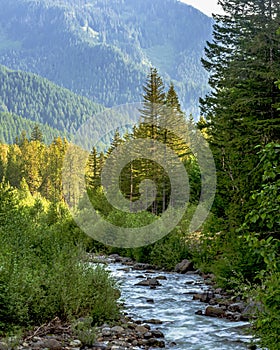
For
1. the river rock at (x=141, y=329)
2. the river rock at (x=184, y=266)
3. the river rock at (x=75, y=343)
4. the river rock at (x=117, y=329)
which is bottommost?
the river rock at (x=141, y=329)

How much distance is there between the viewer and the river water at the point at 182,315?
11.9 meters

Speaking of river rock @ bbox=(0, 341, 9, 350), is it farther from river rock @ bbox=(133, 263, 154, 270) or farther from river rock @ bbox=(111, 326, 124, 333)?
river rock @ bbox=(133, 263, 154, 270)

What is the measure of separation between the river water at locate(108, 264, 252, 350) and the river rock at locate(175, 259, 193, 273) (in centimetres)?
167

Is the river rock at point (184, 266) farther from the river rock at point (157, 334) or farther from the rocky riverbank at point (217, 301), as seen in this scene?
the river rock at point (157, 334)

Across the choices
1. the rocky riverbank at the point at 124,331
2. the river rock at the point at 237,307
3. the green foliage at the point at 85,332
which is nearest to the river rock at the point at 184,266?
the rocky riverbank at the point at 124,331

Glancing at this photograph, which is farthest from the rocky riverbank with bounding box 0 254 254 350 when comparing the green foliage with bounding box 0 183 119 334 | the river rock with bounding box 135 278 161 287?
the river rock with bounding box 135 278 161 287

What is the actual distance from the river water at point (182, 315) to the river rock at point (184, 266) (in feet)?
5.49

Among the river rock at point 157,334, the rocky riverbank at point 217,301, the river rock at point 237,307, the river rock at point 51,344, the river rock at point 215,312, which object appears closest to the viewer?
the river rock at point 51,344

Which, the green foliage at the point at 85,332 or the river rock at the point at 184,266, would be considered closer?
the green foliage at the point at 85,332

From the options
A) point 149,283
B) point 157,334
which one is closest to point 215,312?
point 157,334

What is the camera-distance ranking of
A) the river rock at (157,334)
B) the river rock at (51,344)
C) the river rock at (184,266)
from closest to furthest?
the river rock at (51,344) → the river rock at (157,334) → the river rock at (184,266)

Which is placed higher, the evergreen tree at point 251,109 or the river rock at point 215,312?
the evergreen tree at point 251,109

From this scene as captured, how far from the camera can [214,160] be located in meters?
21.7

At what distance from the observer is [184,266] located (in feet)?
83.8
